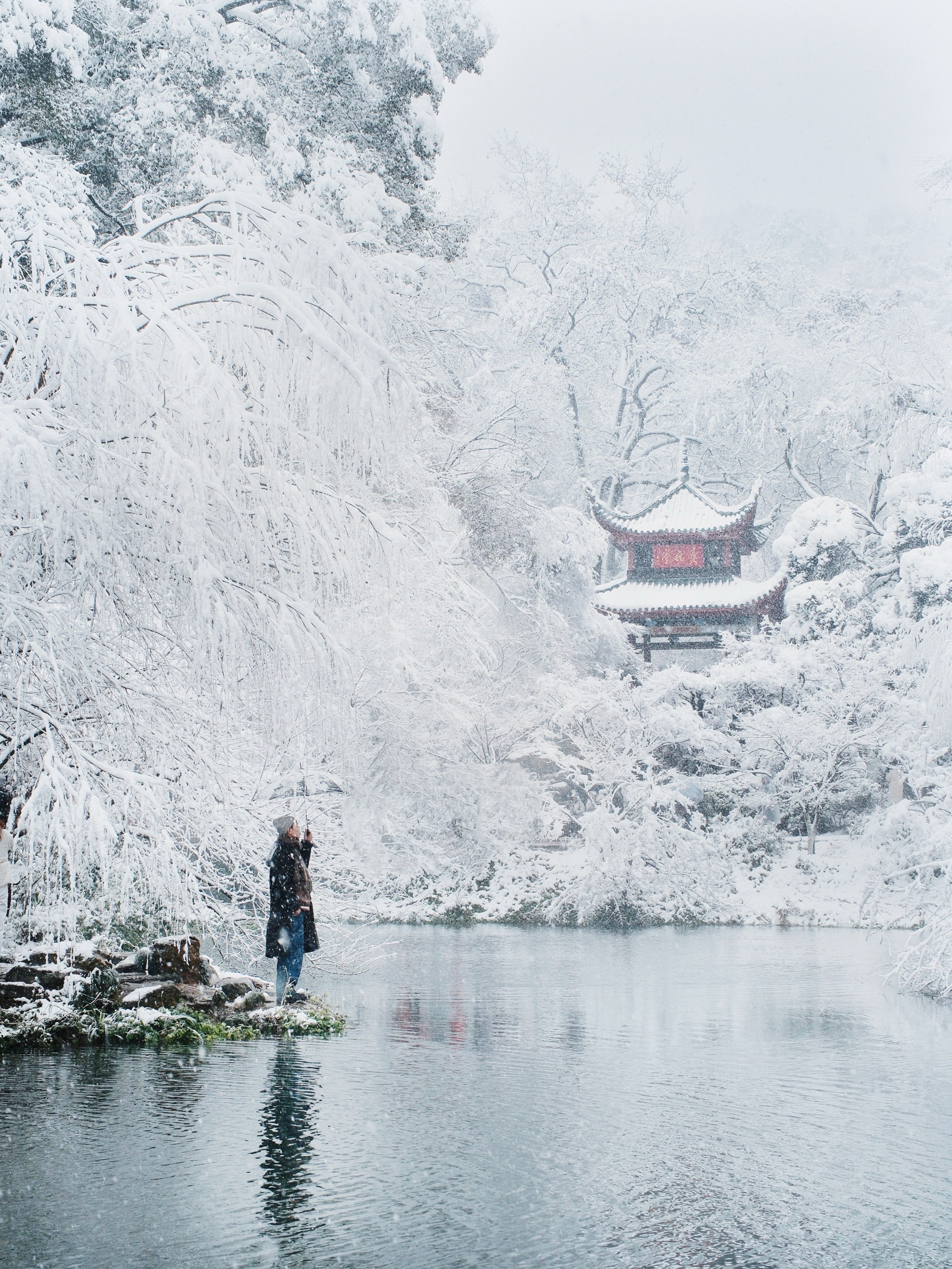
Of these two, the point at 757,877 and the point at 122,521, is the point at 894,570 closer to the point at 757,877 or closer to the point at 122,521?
the point at 757,877

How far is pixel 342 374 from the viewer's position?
739cm

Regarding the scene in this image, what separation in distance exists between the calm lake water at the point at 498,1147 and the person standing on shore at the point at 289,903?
0.75m

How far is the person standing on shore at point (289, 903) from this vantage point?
8906 mm

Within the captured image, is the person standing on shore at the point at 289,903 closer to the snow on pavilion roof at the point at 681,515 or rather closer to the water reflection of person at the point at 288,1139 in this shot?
the water reflection of person at the point at 288,1139

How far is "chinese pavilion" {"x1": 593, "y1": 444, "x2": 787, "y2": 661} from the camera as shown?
29547 millimetres

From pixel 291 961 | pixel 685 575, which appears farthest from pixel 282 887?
pixel 685 575

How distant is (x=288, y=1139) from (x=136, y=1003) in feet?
12.0

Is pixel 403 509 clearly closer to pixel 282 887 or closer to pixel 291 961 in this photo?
pixel 291 961

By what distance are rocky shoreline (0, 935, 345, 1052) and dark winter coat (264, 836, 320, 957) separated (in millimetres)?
554

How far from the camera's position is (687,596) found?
98.6 ft

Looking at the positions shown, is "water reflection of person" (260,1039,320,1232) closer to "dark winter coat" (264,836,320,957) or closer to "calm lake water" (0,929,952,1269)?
"calm lake water" (0,929,952,1269)

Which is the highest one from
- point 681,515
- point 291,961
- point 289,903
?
point 681,515

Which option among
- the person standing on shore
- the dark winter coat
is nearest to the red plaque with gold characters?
the person standing on shore

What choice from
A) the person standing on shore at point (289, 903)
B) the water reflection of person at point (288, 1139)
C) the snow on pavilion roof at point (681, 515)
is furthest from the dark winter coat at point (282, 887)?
the snow on pavilion roof at point (681, 515)
